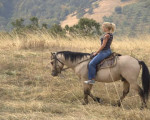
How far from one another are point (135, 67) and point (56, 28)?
15509mm

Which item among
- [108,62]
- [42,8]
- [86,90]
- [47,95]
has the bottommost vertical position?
[47,95]

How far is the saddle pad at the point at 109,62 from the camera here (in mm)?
5375

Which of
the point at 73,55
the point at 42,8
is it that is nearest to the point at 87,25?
the point at 73,55

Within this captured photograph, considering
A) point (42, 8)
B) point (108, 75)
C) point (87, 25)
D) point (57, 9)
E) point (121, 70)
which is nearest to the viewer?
point (121, 70)

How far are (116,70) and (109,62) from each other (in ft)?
0.78

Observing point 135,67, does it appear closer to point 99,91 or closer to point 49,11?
point 99,91

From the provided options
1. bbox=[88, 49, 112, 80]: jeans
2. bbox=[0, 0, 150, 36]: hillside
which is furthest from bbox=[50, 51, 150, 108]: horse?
bbox=[0, 0, 150, 36]: hillside

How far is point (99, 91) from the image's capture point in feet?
21.4

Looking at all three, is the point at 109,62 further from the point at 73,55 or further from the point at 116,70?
the point at 73,55

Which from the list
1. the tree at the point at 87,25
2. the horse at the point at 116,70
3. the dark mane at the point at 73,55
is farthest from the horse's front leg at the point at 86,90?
the tree at the point at 87,25

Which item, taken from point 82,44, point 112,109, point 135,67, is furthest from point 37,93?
point 82,44

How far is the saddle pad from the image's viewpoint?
5.38 metres

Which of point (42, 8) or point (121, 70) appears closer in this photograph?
point (121, 70)

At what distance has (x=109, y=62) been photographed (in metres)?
5.41
